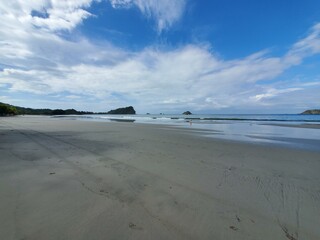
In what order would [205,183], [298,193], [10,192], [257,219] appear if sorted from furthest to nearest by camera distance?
[205,183] < [298,193] < [10,192] < [257,219]

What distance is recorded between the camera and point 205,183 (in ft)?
15.3

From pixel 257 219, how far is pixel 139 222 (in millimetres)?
1981

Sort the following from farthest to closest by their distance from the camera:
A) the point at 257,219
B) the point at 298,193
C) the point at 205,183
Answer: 1. the point at 205,183
2. the point at 298,193
3. the point at 257,219

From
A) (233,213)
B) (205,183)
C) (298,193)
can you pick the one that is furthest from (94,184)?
(298,193)

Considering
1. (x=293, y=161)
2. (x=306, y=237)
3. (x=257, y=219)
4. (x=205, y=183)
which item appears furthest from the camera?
(x=293, y=161)

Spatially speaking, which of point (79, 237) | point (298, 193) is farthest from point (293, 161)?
point (79, 237)

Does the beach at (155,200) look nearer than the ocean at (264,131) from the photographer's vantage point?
Yes

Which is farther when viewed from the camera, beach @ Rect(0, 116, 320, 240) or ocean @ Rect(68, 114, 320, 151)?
ocean @ Rect(68, 114, 320, 151)

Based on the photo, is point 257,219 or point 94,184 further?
point 94,184

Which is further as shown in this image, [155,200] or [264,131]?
[264,131]

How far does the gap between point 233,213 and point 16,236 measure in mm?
3334

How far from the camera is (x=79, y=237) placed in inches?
99.6

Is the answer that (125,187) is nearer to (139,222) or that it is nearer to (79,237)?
(139,222)

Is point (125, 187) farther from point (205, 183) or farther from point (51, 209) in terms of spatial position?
point (205, 183)
